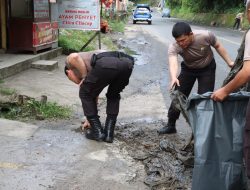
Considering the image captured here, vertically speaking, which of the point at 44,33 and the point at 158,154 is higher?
the point at 44,33

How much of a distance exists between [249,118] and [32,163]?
7.76ft

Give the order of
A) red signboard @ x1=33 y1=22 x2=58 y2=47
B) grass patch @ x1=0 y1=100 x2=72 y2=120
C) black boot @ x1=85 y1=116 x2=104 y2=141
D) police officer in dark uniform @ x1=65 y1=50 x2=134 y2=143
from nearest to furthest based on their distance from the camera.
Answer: police officer in dark uniform @ x1=65 y1=50 x2=134 y2=143, black boot @ x1=85 y1=116 x2=104 y2=141, grass patch @ x1=0 y1=100 x2=72 y2=120, red signboard @ x1=33 y1=22 x2=58 y2=47

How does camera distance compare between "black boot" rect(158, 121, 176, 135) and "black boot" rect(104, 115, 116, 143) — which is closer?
"black boot" rect(104, 115, 116, 143)

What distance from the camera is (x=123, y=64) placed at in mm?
5172

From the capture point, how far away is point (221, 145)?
366 cm

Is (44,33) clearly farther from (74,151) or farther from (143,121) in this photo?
(74,151)

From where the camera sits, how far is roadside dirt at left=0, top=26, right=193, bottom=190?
4645 mm

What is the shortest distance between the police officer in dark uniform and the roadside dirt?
0.33 m

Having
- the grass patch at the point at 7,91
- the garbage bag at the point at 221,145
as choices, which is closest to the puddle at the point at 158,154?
the garbage bag at the point at 221,145

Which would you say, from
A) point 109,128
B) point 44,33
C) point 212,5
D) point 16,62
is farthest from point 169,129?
point 212,5

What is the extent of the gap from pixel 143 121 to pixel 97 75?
77.7 inches

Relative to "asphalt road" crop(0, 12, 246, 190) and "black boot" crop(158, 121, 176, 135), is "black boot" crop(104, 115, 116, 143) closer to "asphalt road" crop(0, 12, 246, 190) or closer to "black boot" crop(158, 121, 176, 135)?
"asphalt road" crop(0, 12, 246, 190)

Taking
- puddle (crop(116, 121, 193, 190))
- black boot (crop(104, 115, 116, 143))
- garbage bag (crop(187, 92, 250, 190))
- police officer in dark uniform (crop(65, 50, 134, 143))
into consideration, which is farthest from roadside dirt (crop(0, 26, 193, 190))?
garbage bag (crop(187, 92, 250, 190))

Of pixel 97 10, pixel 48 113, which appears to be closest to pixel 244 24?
pixel 97 10
